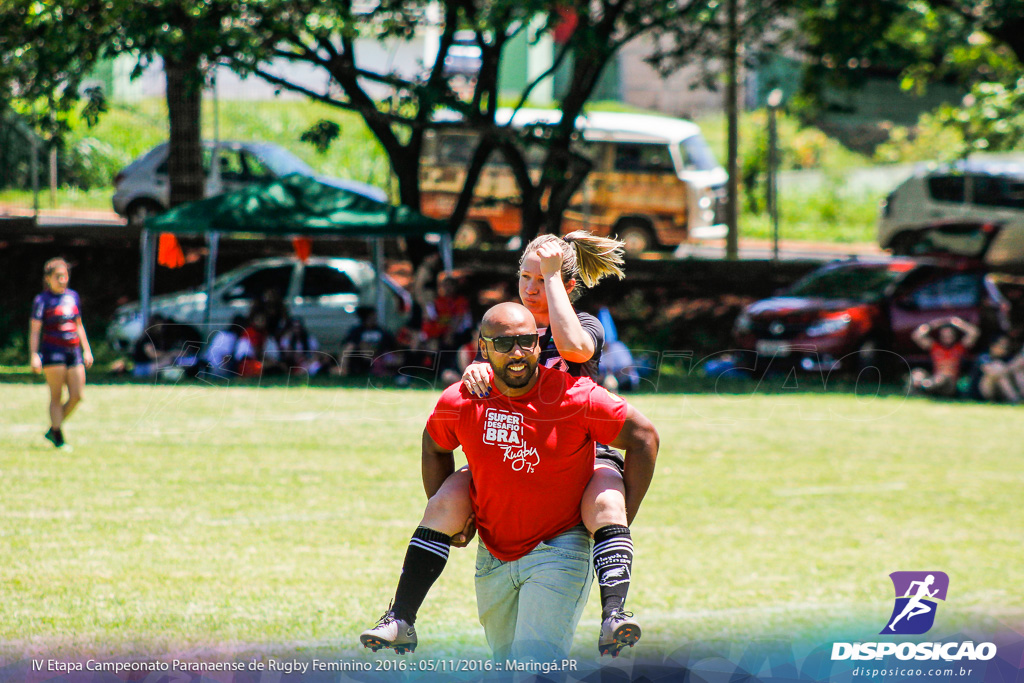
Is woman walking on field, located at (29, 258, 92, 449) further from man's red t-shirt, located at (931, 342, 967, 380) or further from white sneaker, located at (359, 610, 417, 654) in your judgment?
man's red t-shirt, located at (931, 342, 967, 380)

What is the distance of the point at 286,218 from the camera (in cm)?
1662

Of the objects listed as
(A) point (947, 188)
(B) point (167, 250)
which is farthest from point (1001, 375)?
(B) point (167, 250)

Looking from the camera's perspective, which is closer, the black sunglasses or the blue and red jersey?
the black sunglasses

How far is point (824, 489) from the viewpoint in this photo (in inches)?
432

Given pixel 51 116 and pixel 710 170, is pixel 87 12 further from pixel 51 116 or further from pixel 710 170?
pixel 710 170

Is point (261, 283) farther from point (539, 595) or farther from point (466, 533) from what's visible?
point (539, 595)

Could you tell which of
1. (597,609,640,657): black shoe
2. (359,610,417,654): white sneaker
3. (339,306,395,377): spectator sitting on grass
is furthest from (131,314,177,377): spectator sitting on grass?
(597,609,640,657): black shoe

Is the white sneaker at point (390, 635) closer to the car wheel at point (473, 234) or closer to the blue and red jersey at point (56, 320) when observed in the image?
the blue and red jersey at point (56, 320)

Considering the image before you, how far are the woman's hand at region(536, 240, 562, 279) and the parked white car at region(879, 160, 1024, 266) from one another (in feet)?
66.2

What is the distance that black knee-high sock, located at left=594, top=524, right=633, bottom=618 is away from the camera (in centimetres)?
380

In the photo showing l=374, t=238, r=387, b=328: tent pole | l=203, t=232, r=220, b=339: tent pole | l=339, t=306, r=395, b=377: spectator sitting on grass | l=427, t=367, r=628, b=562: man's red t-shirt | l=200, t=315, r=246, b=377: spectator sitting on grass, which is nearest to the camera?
l=427, t=367, r=628, b=562: man's red t-shirt

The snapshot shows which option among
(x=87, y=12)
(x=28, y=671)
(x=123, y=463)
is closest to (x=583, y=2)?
(x=87, y=12)

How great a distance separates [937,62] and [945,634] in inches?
785

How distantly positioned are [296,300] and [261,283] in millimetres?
670
